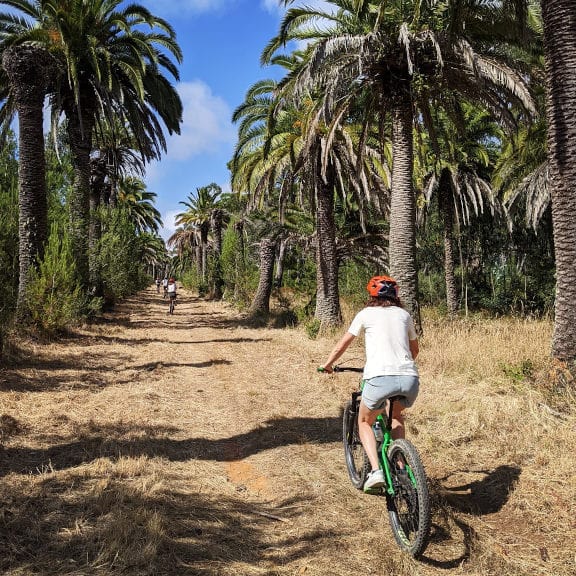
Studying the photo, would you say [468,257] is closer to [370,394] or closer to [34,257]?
[34,257]

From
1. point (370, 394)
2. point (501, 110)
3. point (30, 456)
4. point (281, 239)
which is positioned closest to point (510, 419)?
point (370, 394)

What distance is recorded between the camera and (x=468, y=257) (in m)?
28.0

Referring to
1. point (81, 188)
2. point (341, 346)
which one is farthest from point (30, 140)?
point (341, 346)

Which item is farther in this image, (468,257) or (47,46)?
(468,257)

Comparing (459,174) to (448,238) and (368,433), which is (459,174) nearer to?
(448,238)

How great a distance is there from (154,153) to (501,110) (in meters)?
12.2

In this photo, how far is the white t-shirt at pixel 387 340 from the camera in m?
3.95

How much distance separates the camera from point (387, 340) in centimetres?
400

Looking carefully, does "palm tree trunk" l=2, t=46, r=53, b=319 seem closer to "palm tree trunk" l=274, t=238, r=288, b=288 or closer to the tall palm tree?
the tall palm tree

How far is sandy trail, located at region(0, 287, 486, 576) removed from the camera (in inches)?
141

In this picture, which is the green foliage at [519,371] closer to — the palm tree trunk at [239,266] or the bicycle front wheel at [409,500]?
the bicycle front wheel at [409,500]

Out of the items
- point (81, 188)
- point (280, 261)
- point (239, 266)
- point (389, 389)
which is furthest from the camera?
point (280, 261)

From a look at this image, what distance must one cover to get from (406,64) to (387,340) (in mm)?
9625

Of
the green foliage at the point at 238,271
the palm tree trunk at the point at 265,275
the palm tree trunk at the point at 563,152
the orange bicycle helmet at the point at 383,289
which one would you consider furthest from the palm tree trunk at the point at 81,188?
the orange bicycle helmet at the point at 383,289
